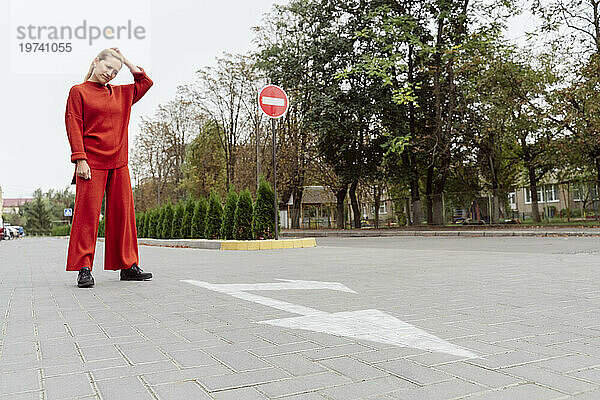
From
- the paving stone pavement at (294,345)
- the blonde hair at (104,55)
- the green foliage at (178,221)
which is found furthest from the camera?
the green foliage at (178,221)

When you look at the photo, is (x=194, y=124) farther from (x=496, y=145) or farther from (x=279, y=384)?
(x=279, y=384)

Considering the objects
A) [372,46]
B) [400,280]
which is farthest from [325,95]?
[400,280]

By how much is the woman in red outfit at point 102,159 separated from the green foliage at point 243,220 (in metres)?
9.35

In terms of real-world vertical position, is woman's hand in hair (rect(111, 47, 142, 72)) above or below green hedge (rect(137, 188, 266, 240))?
above

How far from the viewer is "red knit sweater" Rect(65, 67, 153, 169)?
6000 mm

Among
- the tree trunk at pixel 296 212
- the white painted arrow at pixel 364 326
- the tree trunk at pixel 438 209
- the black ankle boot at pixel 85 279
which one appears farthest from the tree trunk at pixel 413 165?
the white painted arrow at pixel 364 326

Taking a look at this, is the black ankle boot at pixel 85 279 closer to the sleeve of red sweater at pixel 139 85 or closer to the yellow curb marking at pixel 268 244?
the sleeve of red sweater at pixel 139 85

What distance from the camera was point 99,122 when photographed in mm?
6219

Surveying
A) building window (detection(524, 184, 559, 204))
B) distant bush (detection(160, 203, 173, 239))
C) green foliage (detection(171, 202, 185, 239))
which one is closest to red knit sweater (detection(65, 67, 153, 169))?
green foliage (detection(171, 202, 185, 239))

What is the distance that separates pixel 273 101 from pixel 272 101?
5cm

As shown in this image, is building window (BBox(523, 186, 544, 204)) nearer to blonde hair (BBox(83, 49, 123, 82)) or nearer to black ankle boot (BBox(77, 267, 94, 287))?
blonde hair (BBox(83, 49, 123, 82))

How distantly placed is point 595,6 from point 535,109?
4.86 m

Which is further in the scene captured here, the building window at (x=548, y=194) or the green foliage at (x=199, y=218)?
the building window at (x=548, y=194)

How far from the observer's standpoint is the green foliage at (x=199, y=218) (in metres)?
19.6
